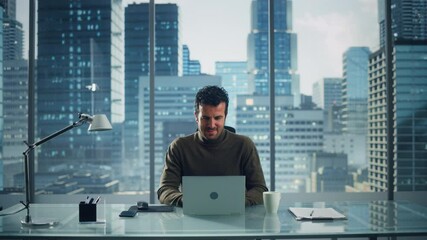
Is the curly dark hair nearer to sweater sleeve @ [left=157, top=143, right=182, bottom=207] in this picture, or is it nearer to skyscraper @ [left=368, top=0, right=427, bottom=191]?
sweater sleeve @ [left=157, top=143, right=182, bottom=207]

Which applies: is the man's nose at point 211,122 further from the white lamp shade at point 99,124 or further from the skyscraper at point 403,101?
the skyscraper at point 403,101

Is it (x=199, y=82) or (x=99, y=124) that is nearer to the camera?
(x=99, y=124)

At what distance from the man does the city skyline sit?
1.77m

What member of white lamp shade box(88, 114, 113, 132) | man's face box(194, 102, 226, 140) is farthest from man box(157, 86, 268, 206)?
white lamp shade box(88, 114, 113, 132)

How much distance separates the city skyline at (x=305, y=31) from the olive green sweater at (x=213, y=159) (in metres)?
1.78

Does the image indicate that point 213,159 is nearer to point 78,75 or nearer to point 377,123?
point 377,123

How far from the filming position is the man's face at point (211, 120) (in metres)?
2.53

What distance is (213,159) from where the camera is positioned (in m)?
2.62

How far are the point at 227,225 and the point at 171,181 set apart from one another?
0.74 metres

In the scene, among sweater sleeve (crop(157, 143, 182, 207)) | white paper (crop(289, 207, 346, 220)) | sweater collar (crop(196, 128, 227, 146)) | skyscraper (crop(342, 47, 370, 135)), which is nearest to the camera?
white paper (crop(289, 207, 346, 220))

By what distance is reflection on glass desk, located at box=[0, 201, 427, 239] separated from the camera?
171 centimetres

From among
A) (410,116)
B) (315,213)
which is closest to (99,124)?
(315,213)

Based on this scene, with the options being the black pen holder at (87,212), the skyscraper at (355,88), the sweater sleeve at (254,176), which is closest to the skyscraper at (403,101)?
the skyscraper at (355,88)

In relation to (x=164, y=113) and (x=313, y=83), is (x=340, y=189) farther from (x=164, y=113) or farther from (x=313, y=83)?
(x=164, y=113)
